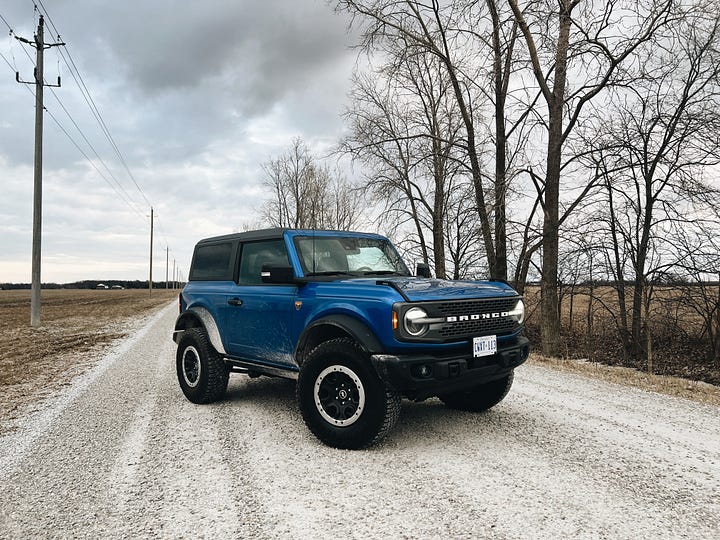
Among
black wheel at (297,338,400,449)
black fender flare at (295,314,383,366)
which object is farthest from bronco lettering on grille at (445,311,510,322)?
black wheel at (297,338,400,449)

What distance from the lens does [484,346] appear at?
4199 mm

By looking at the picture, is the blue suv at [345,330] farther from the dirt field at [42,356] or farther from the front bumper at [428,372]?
the dirt field at [42,356]

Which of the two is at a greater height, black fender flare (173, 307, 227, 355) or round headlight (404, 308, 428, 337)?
round headlight (404, 308, 428, 337)

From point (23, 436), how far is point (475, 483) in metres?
4.19

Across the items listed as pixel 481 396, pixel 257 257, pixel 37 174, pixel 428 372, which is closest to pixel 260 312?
pixel 257 257

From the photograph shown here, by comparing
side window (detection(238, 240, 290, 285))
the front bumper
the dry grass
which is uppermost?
side window (detection(238, 240, 290, 285))

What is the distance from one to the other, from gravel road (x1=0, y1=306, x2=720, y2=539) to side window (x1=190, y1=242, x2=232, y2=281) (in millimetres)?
1534

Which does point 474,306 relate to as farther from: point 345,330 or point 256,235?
point 256,235

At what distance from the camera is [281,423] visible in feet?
16.1

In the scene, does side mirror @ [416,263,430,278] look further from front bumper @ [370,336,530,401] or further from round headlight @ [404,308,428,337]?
round headlight @ [404,308,428,337]

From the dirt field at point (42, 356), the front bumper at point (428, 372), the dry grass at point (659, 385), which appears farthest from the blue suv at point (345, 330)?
the dry grass at point (659, 385)

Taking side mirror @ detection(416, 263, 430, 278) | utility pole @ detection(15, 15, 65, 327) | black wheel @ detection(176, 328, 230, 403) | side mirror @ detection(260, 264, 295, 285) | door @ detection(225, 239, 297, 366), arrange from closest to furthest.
Result: 1. side mirror @ detection(260, 264, 295, 285)
2. door @ detection(225, 239, 297, 366)
3. black wheel @ detection(176, 328, 230, 403)
4. side mirror @ detection(416, 263, 430, 278)
5. utility pole @ detection(15, 15, 65, 327)

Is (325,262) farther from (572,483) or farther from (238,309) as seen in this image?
(572,483)

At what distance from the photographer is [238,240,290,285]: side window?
5242 millimetres
